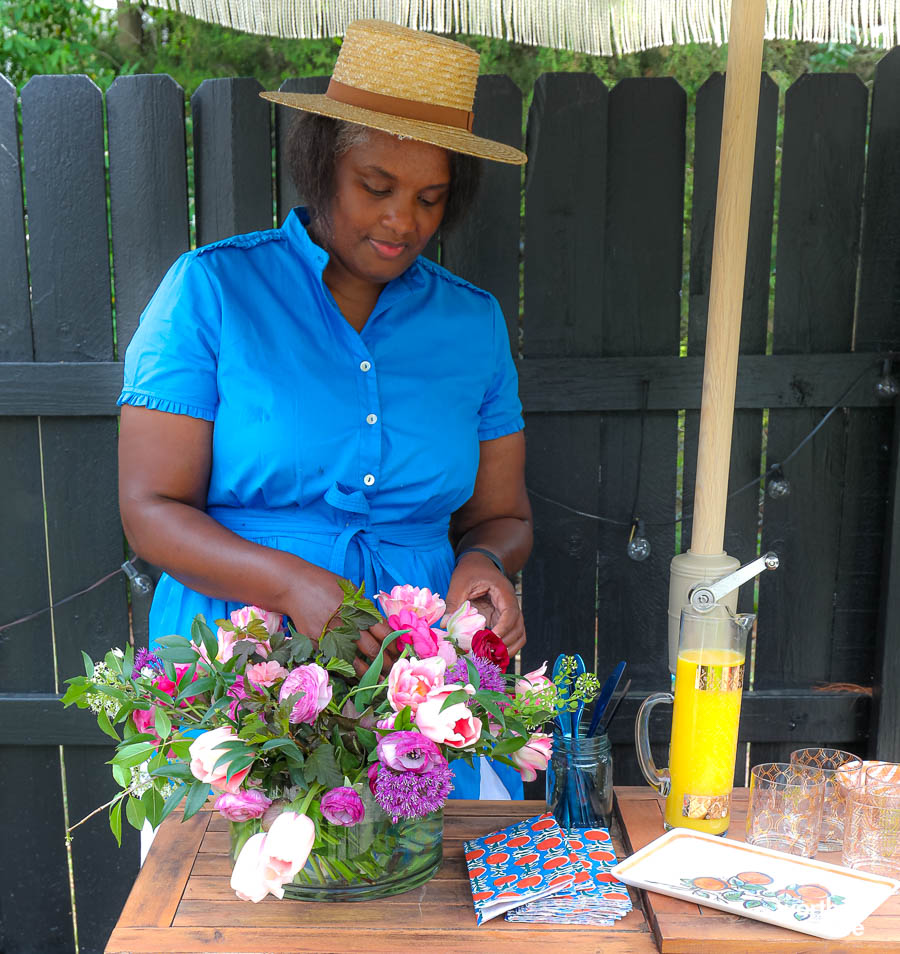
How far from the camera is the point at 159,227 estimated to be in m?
2.35

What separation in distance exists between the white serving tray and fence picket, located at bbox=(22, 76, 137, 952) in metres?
1.57

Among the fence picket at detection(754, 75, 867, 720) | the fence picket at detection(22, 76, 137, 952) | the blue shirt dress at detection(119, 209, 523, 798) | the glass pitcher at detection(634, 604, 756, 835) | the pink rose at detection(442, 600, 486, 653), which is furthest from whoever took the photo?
the fence picket at detection(754, 75, 867, 720)

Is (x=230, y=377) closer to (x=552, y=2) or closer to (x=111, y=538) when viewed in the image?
(x=111, y=538)

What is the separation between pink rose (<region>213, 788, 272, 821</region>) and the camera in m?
1.10

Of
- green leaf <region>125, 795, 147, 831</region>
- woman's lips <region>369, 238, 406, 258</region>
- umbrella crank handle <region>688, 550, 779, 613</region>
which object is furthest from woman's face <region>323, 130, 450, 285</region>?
green leaf <region>125, 795, 147, 831</region>

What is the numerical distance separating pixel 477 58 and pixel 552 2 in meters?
0.50

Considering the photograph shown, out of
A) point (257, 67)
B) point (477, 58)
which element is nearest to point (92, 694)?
point (477, 58)

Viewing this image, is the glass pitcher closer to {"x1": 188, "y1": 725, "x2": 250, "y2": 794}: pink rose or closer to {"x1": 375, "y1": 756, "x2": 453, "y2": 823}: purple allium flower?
{"x1": 375, "y1": 756, "x2": 453, "y2": 823}: purple allium flower

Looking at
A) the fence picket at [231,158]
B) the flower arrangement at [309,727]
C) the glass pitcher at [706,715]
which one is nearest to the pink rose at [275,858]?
the flower arrangement at [309,727]

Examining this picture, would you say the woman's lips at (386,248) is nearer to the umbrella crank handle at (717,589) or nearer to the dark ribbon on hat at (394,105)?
the dark ribbon on hat at (394,105)

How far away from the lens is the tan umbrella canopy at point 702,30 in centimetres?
171

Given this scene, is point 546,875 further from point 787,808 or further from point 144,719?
point 144,719

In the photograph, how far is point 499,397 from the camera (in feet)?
6.47

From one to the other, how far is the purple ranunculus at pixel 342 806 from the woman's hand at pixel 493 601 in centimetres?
44
